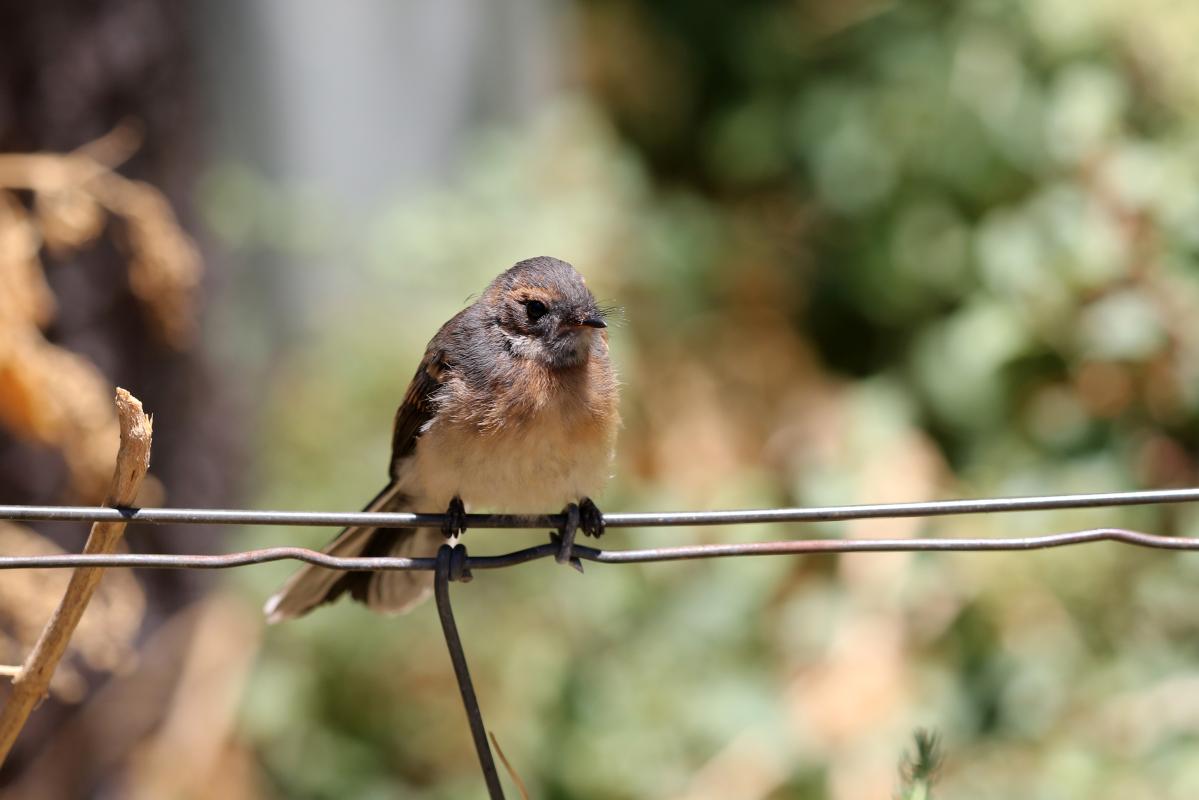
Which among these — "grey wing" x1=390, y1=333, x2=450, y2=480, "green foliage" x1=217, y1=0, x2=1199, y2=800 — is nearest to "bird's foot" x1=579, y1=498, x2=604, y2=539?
"grey wing" x1=390, y1=333, x2=450, y2=480

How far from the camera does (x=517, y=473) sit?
9.23ft

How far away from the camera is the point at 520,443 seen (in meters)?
2.80

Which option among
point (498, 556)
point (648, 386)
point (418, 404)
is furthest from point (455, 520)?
point (648, 386)

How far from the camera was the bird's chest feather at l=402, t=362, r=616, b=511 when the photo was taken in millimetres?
2812

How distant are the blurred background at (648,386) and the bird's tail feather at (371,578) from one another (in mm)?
851

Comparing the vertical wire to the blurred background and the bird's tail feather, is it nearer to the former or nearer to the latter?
the bird's tail feather

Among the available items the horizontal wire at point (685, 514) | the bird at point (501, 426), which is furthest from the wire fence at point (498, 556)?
the bird at point (501, 426)

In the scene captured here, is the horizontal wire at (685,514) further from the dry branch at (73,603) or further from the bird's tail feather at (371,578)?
the bird's tail feather at (371,578)

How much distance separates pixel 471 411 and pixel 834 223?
14.3ft

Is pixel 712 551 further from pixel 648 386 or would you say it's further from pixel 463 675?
pixel 648 386

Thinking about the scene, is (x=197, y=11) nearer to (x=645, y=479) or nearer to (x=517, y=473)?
(x=645, y=479)

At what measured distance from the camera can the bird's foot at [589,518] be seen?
2.87 m

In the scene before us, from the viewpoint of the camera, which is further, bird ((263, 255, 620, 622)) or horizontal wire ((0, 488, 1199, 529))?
bird ((263, 255, 620, 622))

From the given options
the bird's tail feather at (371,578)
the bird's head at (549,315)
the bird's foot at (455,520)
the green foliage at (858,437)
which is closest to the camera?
the bird's foot at (455,520)
